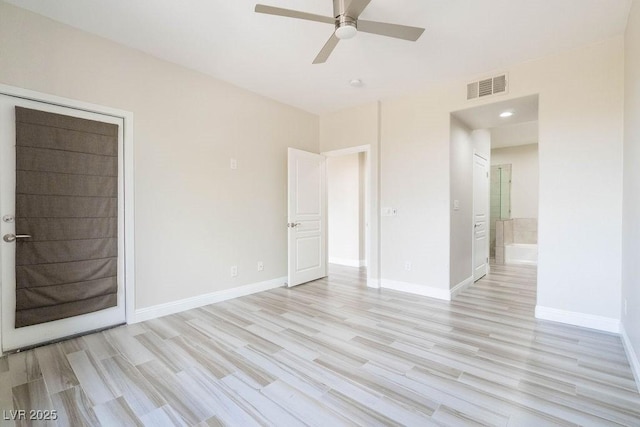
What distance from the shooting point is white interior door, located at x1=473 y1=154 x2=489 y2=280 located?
449 centimetres

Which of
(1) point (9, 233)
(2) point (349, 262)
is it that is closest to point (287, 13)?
(1) point (9, 233)

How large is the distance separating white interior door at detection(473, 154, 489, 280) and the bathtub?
181 cm

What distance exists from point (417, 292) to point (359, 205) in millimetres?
2361

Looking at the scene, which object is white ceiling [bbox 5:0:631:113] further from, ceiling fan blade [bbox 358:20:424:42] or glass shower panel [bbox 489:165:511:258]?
glass shower panel [bbox 489:165:511:258]

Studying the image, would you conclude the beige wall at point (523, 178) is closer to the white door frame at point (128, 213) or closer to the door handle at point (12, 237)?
the white door frame at point (128, 213)

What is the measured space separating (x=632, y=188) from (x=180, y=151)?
13.2ft

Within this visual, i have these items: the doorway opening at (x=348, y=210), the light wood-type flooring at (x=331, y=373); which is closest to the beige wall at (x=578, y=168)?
the light wood-type flooring at (x=331, y=373)

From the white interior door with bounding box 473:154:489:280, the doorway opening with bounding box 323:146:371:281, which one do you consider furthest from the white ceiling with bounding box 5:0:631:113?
the doorway opening with bounding box 323:146:371:281

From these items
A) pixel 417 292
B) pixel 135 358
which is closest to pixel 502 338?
pixel 417 292

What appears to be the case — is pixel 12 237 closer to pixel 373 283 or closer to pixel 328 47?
pixel 328 47

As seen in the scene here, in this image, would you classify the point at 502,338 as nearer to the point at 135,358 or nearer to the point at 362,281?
the point at 362,281

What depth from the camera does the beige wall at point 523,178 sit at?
679 cm

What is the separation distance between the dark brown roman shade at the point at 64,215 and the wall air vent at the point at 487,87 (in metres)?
3.84

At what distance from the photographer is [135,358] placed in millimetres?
2193
